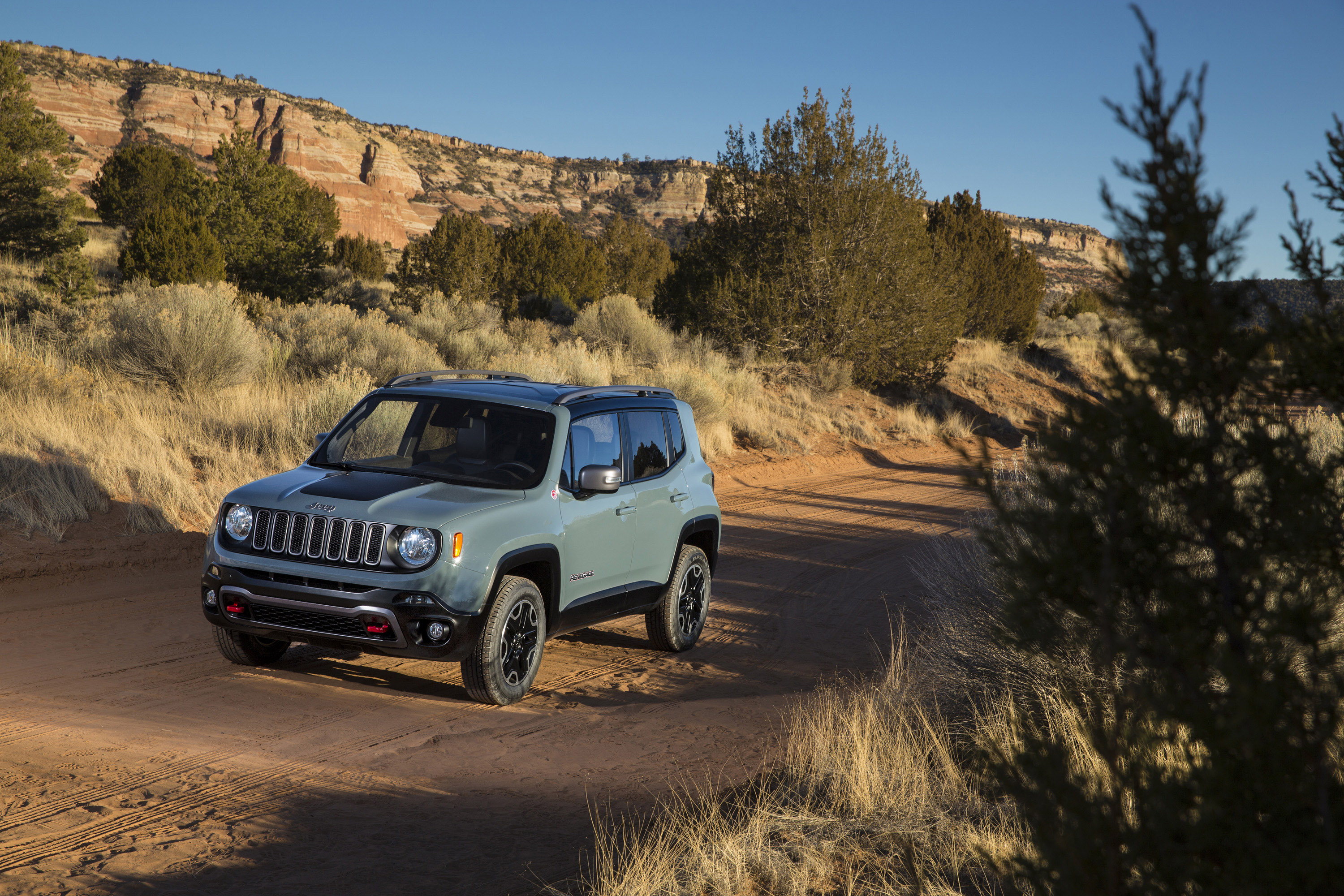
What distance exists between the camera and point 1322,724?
6.15 ft

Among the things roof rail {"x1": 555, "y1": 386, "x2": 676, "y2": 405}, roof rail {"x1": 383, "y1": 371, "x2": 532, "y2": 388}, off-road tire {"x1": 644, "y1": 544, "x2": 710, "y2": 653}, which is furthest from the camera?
off-road tire {"x1": 644, "y1": 544, "x2": 710, "y2": 653}

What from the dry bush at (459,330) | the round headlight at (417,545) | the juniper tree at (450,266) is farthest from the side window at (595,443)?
the juniper tree at (450,266)

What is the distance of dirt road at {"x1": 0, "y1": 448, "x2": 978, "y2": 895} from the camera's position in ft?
13.5

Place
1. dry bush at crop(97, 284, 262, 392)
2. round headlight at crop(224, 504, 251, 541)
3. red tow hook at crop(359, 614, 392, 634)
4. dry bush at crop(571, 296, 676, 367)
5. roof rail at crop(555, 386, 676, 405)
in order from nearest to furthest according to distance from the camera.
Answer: red tow hook at crop(359, 614, 392, 634)
round headlight at crop(224, 504, 251, 541)
roof rail at crop(555, 386, 676, 405)
dry bush at crop(97, 284, 262, 392)
dry bush at crop(571, 296, 676, 367)

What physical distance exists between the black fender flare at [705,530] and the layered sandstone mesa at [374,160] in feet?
275

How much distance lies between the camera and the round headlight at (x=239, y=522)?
6.28m

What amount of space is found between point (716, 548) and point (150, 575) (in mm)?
5622

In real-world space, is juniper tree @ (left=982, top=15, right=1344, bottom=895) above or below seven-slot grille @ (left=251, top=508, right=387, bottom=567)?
above

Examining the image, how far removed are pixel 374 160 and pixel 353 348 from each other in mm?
95911

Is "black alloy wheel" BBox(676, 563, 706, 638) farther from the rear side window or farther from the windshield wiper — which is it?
the windshield wiper

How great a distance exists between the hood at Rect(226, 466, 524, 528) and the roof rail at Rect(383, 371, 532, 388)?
3.52 ft

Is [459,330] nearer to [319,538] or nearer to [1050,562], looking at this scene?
[319,538]

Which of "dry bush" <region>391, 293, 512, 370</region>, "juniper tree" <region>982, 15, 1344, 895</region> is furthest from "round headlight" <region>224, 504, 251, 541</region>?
"dry bush" <region>391, 293, 512, 370</region>

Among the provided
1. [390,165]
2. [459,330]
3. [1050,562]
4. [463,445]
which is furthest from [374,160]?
[1050,562]
